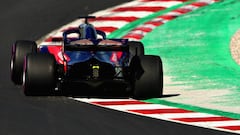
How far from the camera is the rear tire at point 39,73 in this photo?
53.0ft

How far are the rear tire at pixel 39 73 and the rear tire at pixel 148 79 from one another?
1.65 m

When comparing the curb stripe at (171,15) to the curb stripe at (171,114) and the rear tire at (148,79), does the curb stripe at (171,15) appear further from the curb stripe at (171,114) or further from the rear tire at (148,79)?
the curb stripe at (171,114)

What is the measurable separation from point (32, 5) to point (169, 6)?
4.56 metres

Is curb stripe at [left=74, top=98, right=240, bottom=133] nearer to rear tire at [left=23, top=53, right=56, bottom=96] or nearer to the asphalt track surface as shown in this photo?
the asphalt track surface

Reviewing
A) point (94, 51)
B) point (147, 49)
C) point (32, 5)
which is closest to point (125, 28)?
point (147, 49)

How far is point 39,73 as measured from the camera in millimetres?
16141

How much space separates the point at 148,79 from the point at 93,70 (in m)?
1.14

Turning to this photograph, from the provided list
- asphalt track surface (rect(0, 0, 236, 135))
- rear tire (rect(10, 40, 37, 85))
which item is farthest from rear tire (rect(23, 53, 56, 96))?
rear tire (rect(10, 40, 37, 85))

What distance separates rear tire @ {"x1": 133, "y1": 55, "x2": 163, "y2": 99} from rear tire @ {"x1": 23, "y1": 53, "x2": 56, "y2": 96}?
5.40ft

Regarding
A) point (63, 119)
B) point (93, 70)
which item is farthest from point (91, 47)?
point (63, 119)

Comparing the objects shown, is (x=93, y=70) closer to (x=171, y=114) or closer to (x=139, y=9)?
(x=171, y=114)

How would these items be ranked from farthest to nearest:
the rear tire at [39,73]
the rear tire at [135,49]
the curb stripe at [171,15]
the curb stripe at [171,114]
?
the curb stripe at [171,15], the rear tire at [135,49], the rear tire at [39,73], the curb stripe at [171,114]

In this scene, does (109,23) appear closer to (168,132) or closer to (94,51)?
(94,51)

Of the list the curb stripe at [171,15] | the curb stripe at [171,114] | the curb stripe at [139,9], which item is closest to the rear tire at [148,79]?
the curb stripe at [171,114]
